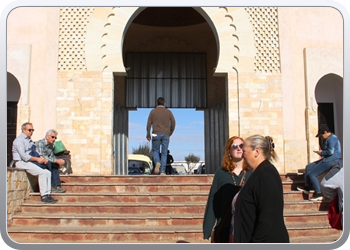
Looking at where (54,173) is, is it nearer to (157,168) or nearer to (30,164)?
(30,164)

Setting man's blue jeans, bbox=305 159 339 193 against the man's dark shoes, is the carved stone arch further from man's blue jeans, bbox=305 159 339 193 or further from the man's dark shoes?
the man's dark shoes

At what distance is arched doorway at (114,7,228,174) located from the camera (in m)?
14.2

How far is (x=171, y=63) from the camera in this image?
14633 millimetres

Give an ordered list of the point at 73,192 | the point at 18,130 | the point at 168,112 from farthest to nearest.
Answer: the point at 18,130, the point at 168,112, the point at 73,192

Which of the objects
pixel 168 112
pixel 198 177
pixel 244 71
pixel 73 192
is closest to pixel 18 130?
pixel 73 192

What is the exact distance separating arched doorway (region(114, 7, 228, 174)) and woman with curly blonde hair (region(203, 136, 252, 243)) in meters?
9.87

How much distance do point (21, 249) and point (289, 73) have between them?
7.59 meters

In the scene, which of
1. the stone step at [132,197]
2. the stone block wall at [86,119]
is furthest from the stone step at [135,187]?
the stone block wall at [86,119]

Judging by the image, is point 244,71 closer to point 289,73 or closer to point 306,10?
point 289,73

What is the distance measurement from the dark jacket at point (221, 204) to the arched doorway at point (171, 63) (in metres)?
9.99

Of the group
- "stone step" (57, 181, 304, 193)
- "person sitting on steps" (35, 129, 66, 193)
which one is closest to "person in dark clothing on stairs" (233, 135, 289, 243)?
"stone step" (57, 181, 304, 193)

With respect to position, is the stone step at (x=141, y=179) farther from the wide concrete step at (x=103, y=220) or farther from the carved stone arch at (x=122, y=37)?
the carved stone arch at (x=122, y=37)

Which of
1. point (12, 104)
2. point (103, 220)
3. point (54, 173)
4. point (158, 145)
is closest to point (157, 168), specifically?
point (158, 145)

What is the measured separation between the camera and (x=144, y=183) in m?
7.43
